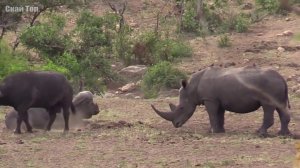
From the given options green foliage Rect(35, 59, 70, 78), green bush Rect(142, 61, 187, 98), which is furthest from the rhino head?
green bush Rect(142, 61, 187, 98)

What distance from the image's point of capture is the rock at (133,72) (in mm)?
19547

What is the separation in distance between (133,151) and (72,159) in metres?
0.80

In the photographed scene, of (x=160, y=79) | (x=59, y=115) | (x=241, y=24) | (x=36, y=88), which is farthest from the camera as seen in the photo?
(x=241, y=24)

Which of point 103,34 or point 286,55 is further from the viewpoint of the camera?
point 286,55

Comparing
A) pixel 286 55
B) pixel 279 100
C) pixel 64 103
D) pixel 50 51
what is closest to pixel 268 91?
pixel 279 100

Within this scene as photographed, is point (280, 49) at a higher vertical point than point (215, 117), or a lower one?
lower

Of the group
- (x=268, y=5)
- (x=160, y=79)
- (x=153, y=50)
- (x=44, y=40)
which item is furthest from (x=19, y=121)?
(x=268, y=5)

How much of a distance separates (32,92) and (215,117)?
2.53 meters

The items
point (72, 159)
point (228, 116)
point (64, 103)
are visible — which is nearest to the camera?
point (72, 159)

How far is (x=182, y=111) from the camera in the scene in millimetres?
11141

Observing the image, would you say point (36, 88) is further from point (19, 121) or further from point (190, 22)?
point (190, 22)

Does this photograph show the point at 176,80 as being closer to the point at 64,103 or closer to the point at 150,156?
the point at 64,103

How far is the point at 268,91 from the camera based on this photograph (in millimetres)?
10188

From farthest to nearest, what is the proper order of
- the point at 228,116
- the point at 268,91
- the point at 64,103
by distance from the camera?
the point at 228,116 → the point at 64,103 → the point at 268,91
